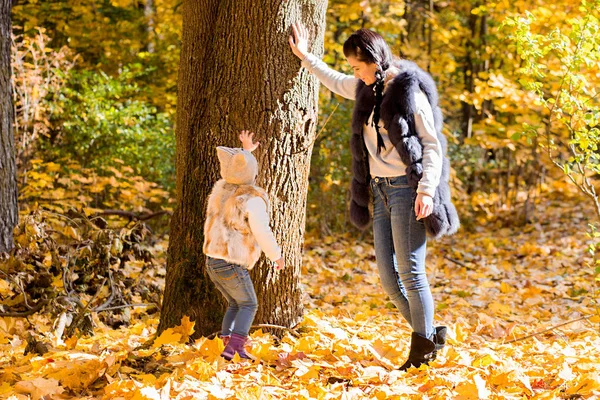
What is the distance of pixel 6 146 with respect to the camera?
6227mm

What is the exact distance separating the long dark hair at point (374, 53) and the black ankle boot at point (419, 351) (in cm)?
98

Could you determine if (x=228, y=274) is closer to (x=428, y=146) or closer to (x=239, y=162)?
(x=239, y=162)

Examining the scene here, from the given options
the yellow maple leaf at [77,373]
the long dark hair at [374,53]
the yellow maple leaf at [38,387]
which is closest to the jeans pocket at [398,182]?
the long dark hair at [374,53]

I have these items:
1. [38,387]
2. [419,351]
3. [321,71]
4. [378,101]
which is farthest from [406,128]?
[38,387]

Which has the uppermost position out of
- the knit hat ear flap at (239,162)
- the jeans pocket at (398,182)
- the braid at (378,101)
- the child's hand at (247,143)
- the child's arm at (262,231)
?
the braid at (378,101)

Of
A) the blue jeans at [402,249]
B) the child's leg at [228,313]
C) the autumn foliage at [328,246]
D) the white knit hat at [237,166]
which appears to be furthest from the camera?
the child's leg at [228,313]

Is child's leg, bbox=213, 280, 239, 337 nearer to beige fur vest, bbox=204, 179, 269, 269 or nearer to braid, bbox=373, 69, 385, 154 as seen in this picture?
beige fur vest, bbox=204, 179, 269, 269

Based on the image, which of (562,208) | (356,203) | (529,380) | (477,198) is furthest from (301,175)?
(562,208)

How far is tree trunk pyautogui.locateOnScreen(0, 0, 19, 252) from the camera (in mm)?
6148

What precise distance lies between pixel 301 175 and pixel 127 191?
18.3 feet

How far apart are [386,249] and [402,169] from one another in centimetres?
43

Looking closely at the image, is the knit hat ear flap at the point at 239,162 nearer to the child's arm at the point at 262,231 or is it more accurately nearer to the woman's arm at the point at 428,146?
the child's arm at the point at 262,231

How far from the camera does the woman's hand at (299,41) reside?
3.98 m

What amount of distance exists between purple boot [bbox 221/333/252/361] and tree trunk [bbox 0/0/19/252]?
10.8 feet
